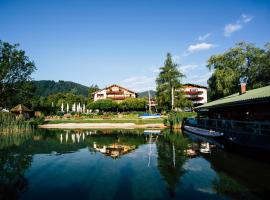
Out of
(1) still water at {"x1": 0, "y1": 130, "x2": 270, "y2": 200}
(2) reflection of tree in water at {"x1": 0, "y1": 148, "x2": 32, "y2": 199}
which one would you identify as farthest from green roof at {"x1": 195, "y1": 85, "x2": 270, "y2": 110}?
(2) reflection of tree in water at {"x1": 0, "y1": 148, "x2": 32, "y2": 199}

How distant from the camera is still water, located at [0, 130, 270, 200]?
8.76m

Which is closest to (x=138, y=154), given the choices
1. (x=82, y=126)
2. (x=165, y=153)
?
(x=165, y=153)

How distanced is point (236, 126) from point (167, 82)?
135 feet

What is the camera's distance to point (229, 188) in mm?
9141

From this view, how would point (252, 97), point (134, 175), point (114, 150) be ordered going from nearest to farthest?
point (134, 175) → point (252, 97) → point (114, 150)

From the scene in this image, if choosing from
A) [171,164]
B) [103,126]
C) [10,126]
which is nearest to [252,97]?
[171,164]

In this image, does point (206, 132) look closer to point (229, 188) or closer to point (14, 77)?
point (229, 188)

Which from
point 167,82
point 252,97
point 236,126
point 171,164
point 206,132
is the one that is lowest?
point 171,164

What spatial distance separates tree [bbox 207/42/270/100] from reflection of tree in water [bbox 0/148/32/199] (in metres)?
39.2

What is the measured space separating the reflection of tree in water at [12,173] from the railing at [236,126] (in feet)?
43.3

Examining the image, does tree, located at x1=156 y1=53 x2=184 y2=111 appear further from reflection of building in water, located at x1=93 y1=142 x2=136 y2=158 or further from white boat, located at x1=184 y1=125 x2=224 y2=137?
reflection of building in water, located at x1=93 y1=142 x2=136 y2=158

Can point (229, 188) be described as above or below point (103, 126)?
below

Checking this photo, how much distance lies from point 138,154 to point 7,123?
69.9 feet

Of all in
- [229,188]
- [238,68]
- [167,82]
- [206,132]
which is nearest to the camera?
[229,188]
